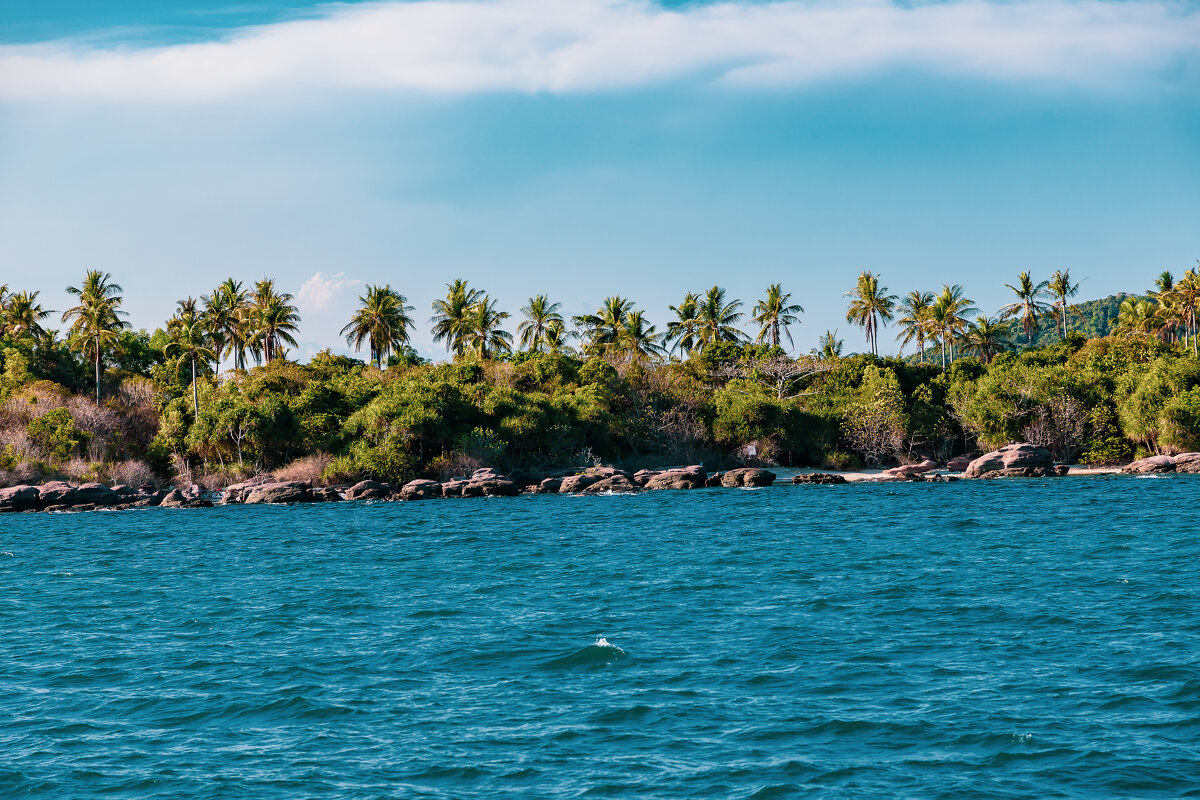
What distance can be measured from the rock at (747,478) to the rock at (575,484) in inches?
339

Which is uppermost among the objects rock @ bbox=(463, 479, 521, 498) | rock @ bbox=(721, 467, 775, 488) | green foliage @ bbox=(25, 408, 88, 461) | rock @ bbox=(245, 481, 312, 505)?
green foliage @ bbox=(25, 408, 88, 461)

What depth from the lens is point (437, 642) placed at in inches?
781

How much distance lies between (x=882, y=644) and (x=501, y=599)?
399 inches

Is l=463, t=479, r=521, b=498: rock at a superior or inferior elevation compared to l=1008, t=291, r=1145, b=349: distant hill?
inferior

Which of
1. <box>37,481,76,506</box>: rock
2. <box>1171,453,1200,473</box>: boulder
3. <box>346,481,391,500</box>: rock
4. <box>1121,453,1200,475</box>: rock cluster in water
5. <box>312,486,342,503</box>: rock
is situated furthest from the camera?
<box>1121,453,1200,475</box>: rock cluster in water

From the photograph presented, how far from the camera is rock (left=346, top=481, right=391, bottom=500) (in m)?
61.9

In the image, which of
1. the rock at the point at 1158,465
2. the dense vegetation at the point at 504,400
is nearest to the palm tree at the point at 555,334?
the dense vegetation at the point at 504,400

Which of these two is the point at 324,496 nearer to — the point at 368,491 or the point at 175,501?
the point at 368,491

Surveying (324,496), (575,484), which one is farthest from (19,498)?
(575,484)

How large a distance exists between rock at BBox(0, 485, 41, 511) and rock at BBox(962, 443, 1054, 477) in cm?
5870

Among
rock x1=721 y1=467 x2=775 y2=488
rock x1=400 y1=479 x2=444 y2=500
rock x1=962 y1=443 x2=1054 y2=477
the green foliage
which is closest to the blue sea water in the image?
rock x1=400 y1=479 x2=444 y2=500

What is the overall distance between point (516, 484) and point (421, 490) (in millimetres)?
6150

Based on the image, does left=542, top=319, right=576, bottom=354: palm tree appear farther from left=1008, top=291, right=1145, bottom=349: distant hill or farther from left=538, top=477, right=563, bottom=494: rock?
left=1008, top=291, right=1145, bottom=349: distant hill

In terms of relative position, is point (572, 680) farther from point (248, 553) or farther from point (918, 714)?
point (248, 553)
